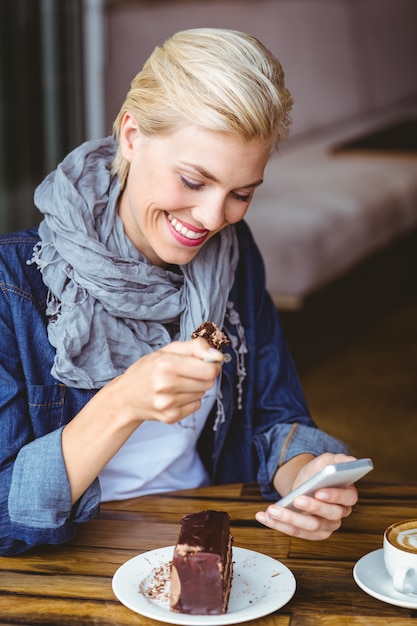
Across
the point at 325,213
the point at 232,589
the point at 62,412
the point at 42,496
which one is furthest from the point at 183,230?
the point at 325,213

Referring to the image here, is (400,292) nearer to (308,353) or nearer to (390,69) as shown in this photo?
(308,353)

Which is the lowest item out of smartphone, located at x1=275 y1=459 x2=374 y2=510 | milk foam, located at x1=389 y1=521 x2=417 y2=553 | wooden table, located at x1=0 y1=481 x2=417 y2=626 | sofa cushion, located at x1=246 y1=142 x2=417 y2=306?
sofa cushion, located at x1=246 y1=142 x2=417 y2=306

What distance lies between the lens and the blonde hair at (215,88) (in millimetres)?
1324

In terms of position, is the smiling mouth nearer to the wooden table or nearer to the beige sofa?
the wooden table

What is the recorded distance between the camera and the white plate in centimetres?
103

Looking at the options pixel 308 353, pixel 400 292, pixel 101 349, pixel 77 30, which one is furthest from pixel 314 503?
pixel 400 292

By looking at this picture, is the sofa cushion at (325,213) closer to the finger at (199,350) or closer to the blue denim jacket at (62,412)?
the blue denim jacket at (62,412)

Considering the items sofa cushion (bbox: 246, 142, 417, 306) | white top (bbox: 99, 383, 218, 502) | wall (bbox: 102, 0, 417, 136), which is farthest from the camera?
wall (bbox: 102, 0, 417, 136)

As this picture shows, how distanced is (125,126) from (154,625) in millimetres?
774

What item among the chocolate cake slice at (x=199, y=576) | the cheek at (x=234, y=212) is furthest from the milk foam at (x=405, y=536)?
the cheek at (x=234, y=212)

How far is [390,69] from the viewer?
6.57m

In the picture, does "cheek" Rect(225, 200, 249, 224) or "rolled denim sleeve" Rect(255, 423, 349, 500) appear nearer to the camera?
"cheek" Rect(225, 200, 249, 224)

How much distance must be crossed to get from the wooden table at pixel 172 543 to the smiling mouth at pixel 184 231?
0.39 m

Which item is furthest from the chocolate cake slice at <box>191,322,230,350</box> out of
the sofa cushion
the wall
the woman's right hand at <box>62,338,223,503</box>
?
the wall
